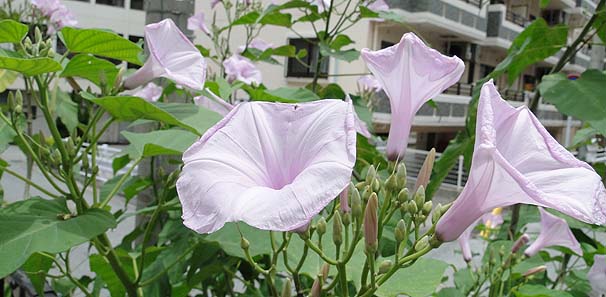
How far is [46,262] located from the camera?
981 mm

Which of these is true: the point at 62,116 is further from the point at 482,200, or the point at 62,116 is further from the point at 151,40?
the point at 482,200

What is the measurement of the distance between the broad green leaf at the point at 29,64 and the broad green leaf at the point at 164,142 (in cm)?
16

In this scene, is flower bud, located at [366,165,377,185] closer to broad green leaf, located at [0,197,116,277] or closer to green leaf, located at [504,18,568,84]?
broad green leaf, located at [0,197,116,277]

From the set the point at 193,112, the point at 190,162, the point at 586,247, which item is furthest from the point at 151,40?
the point at 586,247

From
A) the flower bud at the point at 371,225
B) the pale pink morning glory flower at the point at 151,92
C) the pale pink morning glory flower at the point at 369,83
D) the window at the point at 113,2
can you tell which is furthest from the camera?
Answer: the window at the point at 113,2

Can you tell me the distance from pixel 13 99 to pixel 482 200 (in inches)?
28.5

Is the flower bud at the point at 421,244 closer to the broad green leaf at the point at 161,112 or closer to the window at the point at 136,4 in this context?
the broad green leaf at the point at 161,112

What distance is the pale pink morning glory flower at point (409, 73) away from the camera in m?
0.66

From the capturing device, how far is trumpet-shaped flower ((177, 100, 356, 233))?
0.43 m

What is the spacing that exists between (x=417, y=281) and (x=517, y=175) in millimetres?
Result: 333

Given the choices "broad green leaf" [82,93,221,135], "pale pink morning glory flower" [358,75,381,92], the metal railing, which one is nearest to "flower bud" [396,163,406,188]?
"broad green leaf" [82,93,221,135]

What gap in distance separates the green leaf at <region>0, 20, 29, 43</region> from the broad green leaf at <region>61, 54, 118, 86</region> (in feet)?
0.24

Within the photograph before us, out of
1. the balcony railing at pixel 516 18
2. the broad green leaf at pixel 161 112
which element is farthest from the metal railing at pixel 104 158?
the balcony railing at pixel 516 18

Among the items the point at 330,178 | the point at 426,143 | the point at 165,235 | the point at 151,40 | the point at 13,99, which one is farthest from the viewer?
the point at 426,143
